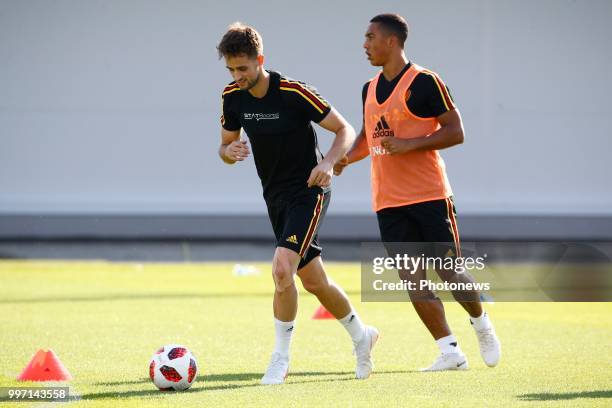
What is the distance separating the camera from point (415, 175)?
22.5ft

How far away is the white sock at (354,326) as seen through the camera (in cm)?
669

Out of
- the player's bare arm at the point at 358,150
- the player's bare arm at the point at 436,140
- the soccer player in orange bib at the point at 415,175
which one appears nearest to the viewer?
the player's bare arm at the point at 436,140

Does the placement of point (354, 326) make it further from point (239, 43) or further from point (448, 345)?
point (239, 43)

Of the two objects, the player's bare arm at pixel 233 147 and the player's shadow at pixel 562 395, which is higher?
the player's bare arm at pixel 233 147

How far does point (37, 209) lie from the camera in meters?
21.1

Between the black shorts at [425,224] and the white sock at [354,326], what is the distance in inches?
23.0

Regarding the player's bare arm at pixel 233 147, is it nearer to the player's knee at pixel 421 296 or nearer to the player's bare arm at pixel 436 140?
the player's bare arm at pixel 436 140

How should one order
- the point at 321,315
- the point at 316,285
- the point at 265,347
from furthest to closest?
1. the point at 321,315
2. the point at 265,347
3. the point at 316,285

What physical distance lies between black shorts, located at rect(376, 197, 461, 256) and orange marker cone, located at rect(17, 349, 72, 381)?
2.21m

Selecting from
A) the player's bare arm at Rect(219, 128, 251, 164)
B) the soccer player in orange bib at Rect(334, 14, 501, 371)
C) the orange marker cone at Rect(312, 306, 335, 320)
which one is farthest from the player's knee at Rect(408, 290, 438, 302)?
the orange marker cone at Rect(312, 306, 335, 320)

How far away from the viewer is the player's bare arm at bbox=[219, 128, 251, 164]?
6.36 meters

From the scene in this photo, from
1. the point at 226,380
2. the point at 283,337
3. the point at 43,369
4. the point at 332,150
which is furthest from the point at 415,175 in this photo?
the point at 43,369

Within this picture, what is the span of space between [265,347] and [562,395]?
3.00 m

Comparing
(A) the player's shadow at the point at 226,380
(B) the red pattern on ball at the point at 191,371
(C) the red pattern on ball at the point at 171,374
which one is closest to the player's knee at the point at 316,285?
(A) the player's shadow at the point at 226,380
